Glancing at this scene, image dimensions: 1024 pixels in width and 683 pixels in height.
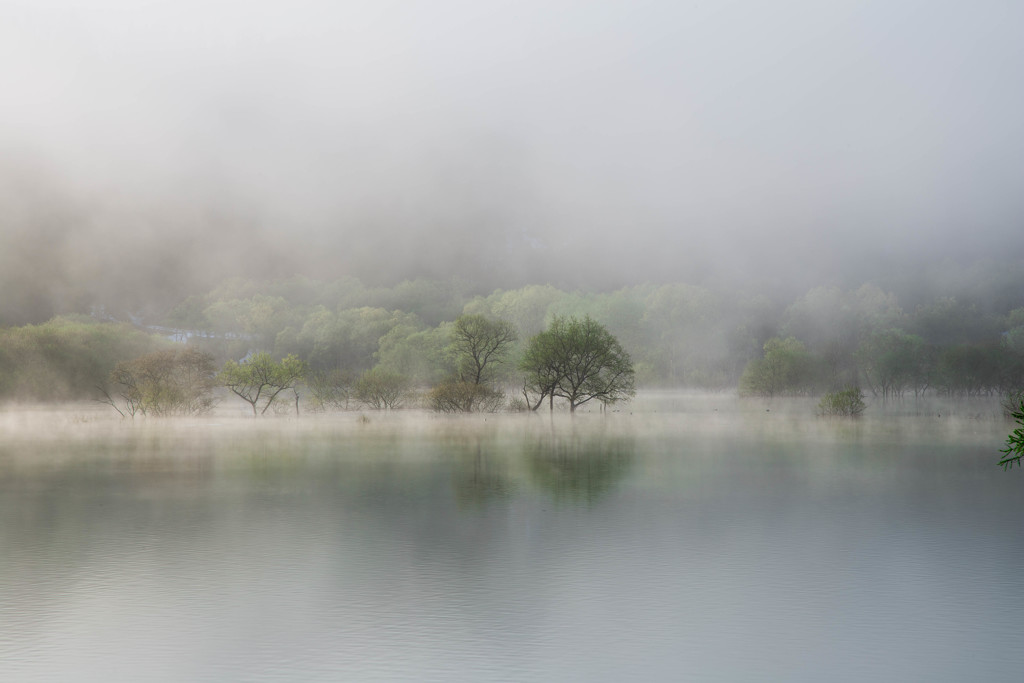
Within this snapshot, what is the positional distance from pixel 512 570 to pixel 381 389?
66924mm

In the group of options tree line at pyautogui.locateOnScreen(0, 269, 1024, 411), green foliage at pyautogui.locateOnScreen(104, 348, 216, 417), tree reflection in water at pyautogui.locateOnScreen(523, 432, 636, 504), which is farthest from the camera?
tree line at pyautogui.locateOnScreen(0, 269, 1024, 411)

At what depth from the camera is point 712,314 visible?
14500cm

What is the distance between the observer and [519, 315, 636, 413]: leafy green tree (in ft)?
219

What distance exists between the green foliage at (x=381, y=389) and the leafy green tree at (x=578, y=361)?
1763 centimetres

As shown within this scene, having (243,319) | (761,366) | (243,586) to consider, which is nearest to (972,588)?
(243,586)

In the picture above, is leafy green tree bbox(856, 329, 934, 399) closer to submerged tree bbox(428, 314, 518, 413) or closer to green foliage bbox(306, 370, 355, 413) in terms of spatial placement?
submerged tree bbox(428, 314, 518, 413)

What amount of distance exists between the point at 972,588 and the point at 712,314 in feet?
436

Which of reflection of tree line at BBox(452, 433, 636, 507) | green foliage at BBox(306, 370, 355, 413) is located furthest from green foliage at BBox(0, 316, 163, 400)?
reflection of tree line at BBox(452, 433, 636, 507)

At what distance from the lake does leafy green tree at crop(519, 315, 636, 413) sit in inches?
1226

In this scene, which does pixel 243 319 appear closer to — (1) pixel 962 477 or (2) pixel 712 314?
(2) pixel 712 314

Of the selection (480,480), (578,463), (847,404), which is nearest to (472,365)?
(847,404)

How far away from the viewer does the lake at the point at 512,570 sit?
1116 centimetres

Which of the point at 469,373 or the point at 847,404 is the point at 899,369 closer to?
the point at 847,404

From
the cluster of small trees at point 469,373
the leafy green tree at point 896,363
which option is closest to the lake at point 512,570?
the cluster of small trees at point 469,373
